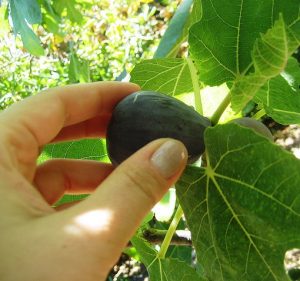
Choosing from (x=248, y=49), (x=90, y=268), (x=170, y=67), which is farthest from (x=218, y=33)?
(x=90, y=268)

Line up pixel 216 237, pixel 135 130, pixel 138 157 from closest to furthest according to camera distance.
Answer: pixel 138 157, pixel 135 130, pixel 216 237

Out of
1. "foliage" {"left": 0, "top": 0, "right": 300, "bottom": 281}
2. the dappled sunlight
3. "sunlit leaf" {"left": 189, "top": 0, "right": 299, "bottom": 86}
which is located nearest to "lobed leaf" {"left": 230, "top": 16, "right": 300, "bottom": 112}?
"foliage" {"left": 0, "top": 0, "right": 300, "bottom": 281}

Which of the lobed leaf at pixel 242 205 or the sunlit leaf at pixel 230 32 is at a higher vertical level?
the sunlit leaf at pixel 230 32

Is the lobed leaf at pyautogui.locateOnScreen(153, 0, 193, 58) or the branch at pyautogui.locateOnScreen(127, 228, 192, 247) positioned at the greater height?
the lobed leaf at pyautogui.locateOnScreen(153, 0, 193, 58)

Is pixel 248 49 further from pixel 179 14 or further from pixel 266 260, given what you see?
pixel 179 14

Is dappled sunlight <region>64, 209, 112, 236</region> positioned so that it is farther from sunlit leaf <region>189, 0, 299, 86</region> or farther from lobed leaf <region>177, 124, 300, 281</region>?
sunlit leaf <region>189, 0, 299, 86</region>

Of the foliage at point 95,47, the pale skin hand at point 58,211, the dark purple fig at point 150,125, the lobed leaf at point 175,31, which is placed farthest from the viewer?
the foliage at point 95,47

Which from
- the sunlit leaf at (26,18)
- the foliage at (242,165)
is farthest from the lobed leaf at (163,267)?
the sunlit leaf at (26,18)

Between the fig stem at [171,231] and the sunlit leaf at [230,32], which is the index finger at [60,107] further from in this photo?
the fig stem at [171,231]
